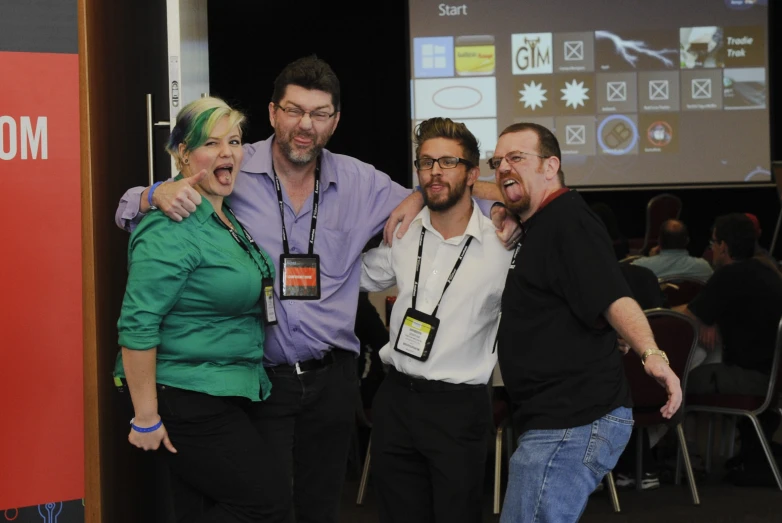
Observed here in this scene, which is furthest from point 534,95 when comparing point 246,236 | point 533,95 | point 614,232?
point 246,236

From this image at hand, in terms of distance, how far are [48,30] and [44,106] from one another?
226 mm

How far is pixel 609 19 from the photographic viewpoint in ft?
28.8

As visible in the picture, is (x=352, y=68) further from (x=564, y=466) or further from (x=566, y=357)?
(x=564, y=466)

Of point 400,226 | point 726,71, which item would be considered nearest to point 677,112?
point 726,71

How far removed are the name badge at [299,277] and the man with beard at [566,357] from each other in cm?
62

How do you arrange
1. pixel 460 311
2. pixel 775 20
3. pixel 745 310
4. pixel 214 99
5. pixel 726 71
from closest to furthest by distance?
pixel 214 99
pixel 460 311
pixel 745 310
pixel 726 71
pixel 775 20

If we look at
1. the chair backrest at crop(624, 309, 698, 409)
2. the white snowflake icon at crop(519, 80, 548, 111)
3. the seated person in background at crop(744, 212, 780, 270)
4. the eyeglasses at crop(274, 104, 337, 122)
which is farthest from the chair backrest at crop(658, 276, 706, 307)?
the eyeglasses at crop(274, 104, 337, 122)

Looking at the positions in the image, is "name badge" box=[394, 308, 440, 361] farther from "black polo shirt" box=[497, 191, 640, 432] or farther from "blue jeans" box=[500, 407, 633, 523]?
"blue jeans" box=[500, 407, 633, 523]

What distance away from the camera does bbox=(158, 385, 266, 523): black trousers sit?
2.44m

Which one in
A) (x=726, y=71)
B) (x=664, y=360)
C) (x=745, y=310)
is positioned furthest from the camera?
(x=726, y=71)

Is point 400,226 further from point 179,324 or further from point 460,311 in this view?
point 179,324

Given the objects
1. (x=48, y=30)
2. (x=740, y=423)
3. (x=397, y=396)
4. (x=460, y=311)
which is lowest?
(x=740, y=423)

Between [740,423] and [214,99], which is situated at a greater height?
[214,99]

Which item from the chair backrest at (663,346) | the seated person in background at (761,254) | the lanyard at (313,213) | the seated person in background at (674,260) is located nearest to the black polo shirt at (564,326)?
the lanyard at (313,213)
